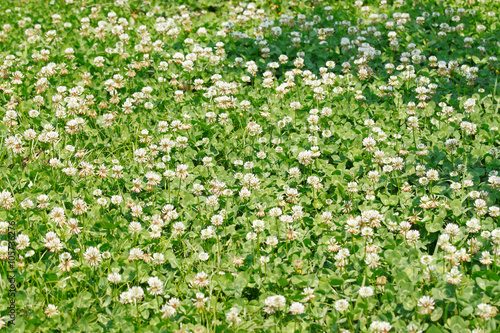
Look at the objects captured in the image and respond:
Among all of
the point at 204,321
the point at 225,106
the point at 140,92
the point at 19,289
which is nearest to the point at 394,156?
the point at 225,106

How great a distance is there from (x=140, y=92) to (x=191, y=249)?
200 centimetres

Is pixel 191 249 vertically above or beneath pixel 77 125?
beneath

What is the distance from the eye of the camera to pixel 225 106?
4691 millimetres

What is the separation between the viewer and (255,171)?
13.8 ft

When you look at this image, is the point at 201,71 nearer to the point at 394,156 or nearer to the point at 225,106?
the point at 225,106

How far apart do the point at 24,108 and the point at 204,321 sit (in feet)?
10.0

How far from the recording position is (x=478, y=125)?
14.6 feet

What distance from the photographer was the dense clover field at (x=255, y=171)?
3111 millimetres

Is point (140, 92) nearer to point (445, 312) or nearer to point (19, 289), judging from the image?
point (19, 289)

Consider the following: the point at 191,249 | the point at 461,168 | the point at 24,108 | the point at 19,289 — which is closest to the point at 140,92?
the point at 24,108

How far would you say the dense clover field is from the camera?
3.11 meters

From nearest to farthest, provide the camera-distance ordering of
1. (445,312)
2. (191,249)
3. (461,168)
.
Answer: (445,312) < (191,249) < (461,168)

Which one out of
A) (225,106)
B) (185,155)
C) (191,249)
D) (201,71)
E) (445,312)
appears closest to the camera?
(445,312)

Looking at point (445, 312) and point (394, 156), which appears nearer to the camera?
point (445, 312)
